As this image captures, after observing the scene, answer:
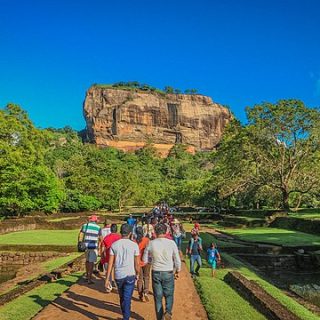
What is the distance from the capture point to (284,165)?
3775 centimetres

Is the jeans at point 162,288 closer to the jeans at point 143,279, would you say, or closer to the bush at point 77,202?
the jeans at point 143,279

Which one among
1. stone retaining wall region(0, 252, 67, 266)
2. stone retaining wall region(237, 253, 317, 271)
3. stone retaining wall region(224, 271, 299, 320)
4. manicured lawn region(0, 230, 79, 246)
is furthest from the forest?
stone retaining wall region(224, 271, 299, 320)

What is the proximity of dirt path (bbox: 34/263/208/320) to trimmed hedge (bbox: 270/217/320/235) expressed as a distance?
66.0 ft

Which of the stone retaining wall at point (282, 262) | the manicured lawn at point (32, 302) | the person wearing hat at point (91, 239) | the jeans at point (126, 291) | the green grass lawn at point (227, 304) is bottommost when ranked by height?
the stone retaining wall at point (282, 262)

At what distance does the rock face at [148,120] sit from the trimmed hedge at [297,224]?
12090 centimetres

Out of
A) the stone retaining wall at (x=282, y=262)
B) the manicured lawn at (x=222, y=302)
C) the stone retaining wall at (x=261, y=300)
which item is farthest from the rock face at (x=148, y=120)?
the stone retaining wall at (x=261, y=300)

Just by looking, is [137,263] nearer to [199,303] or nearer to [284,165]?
[199,303]

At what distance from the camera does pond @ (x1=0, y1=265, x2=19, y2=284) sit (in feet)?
52.2

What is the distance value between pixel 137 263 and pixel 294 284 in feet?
35.2

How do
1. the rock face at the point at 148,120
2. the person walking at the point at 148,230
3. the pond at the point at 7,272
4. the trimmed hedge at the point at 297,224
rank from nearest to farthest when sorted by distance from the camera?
the person walking at the point at 148,230 → the pond at the point at 7,272 → the trimmed hedge at the point at 297,224 → the rock face at the point at 148,120

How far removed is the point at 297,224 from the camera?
3022cm

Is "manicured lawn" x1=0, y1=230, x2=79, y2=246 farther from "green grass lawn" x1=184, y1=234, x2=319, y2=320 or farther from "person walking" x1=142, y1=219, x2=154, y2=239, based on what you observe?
"green grass lawn" x1=184, y1=234, x2=319, y2=320

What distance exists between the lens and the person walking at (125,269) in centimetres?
611

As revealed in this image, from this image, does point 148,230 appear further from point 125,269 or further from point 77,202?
point 77,202
